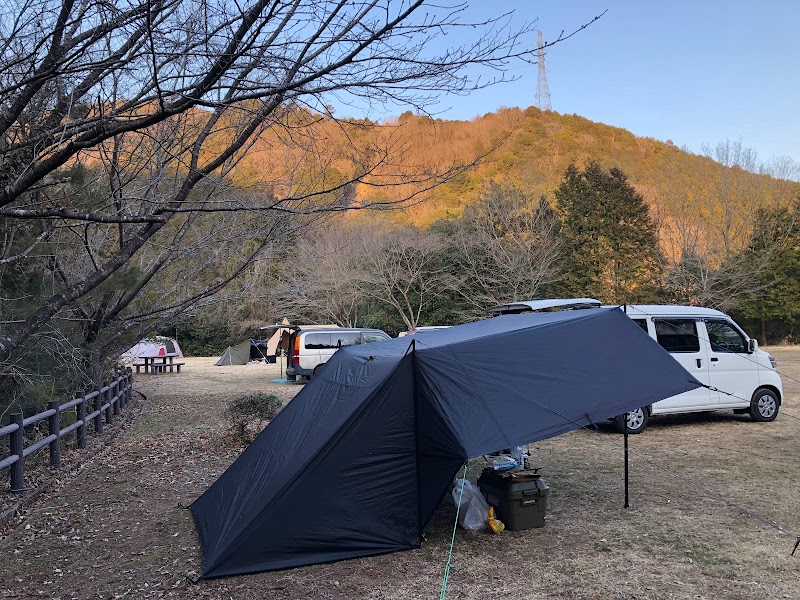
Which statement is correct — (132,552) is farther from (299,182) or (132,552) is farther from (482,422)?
(299,182)

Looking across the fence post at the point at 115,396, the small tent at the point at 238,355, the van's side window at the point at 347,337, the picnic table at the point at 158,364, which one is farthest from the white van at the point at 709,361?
the small tent at the point at 238,355

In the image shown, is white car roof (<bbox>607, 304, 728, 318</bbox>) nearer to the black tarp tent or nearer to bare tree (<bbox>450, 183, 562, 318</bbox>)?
the black tarp tent

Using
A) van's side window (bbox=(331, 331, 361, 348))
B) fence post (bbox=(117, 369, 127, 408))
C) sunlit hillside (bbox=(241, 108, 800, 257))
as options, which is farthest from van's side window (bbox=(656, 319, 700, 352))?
fence post (bbox=(117, 369, 127, 408))

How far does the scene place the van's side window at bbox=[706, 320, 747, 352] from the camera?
9.90 metres

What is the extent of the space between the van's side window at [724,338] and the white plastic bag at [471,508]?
240 inches

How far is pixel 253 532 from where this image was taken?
4.60 m

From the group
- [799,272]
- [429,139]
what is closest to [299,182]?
[429,139]

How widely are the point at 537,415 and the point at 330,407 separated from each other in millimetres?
1735

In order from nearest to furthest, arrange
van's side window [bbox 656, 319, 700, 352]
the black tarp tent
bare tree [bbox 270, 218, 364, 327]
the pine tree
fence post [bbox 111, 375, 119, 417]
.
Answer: the black tarp tent
van's side window [bbox 656, 319, 700, 352]
fence post [bbox 111, 375, 119, 417]
bare tree [bbox 270, 218, 364, 327]
the pine tree

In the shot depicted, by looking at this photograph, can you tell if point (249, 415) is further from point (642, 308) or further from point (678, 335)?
point (678, 335)

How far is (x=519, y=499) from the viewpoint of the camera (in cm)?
530

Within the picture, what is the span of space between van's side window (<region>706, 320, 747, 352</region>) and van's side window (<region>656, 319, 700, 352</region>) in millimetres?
267

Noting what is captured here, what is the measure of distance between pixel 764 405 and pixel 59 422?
34.2 feet

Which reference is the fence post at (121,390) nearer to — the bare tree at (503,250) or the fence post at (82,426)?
the fence post at (82,426)
